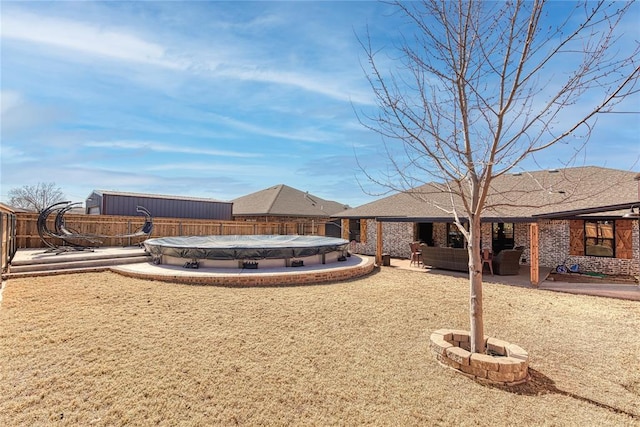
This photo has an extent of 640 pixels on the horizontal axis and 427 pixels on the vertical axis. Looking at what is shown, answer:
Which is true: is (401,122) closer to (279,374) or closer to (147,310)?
(279,374)

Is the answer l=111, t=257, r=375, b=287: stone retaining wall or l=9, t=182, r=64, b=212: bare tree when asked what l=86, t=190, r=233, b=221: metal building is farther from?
l=9, t=182, r=64, b=212: bare tree

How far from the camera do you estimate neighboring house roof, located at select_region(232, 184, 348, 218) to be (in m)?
23.2

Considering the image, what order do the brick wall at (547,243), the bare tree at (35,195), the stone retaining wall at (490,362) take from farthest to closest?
the bare tree at (35,195), the brick wall at (547,243), the stone retaining wall at (490,362)

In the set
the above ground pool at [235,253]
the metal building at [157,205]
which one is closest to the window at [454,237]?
the above ground pool at [235,253]

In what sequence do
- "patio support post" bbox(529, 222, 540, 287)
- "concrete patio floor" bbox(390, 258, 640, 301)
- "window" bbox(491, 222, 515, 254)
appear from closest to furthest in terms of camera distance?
"concrete patio floor" bbox(390, 258, 640, 301) → "patio support post" bbox(529, 222, 540, 287) → "window" bbox(491, 222, 515, 254)

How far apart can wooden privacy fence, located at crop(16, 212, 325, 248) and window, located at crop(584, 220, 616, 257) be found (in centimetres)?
1560

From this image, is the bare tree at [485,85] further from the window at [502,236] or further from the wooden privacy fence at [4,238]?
the window at [502,236]

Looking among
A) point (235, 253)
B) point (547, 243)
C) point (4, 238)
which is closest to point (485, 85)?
point (235, 253)

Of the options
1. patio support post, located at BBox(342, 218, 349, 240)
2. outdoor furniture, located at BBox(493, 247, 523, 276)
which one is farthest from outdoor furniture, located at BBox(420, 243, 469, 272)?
patio support post, located at BBox(342, 218, 349, 240)

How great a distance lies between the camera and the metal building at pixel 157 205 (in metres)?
18.4

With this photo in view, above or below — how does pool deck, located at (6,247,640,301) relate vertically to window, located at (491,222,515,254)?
below

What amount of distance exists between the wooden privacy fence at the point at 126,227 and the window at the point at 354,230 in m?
4.70

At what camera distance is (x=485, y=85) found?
4.11 m

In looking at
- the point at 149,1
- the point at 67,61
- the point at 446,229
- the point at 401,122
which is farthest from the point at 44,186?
the point at 401,122
